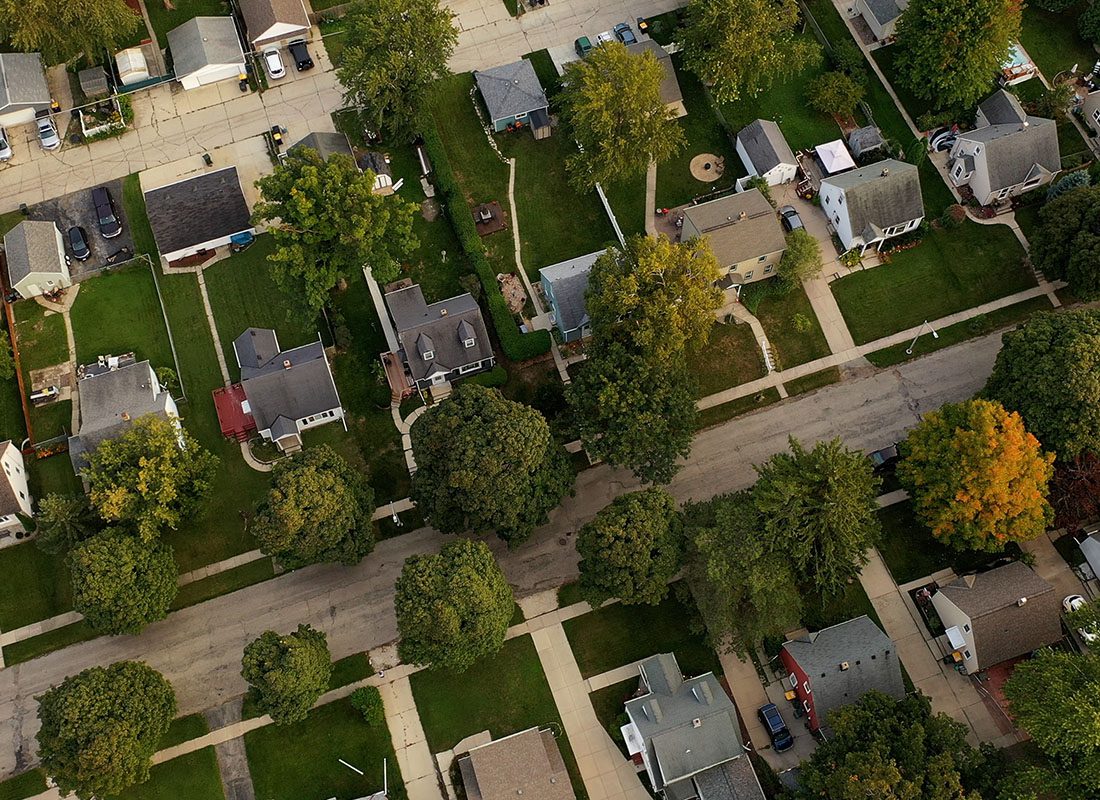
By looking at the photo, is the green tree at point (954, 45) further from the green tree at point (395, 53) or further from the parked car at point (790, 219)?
the green tree at point (395, 53)

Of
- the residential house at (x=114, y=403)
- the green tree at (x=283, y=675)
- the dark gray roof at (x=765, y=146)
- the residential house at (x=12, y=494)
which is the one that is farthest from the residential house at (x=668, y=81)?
the residential house at (x=12, y=494)

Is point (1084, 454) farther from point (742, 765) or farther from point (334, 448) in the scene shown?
point (334, 448)

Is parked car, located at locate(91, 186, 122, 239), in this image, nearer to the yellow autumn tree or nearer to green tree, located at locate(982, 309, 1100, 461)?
the yellow autumn tree

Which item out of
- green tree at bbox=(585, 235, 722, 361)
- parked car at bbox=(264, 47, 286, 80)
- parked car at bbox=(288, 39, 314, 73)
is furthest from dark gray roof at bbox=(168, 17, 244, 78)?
green tree at bbox=(585, 235, 722, 361)

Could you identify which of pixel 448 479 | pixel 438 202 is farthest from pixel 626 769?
pixel 438 202

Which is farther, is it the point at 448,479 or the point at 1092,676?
the point at 448,479

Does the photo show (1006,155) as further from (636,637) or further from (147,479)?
(147,479)
